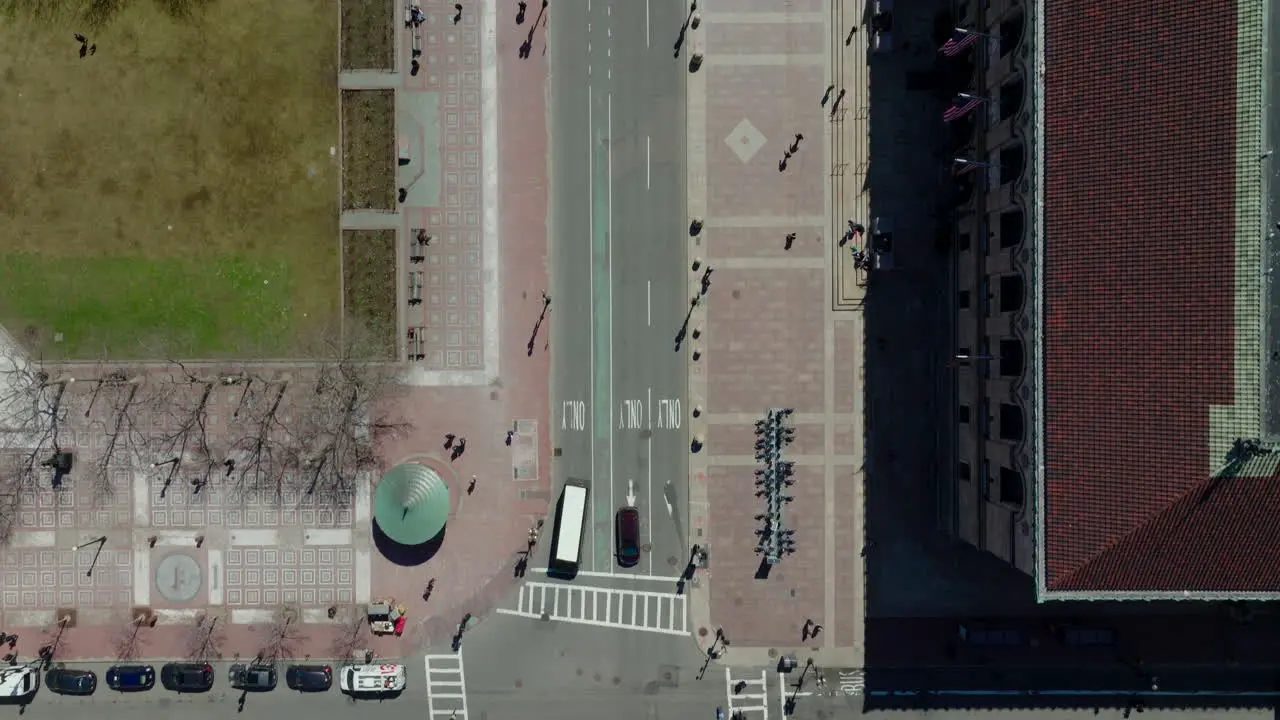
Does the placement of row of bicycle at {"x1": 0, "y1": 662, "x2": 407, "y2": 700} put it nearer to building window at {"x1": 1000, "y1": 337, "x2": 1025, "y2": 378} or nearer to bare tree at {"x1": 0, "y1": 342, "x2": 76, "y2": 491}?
bare tree at {"x1": 0, "y1": 342, "x2": 76, "y2": 491}

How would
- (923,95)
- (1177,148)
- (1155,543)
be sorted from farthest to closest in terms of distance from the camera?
A: (923,95)
(1155,543)
(1177,148)

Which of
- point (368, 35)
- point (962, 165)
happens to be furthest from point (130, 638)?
point (962, 165)

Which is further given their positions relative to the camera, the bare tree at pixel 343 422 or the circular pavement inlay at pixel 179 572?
the circular pavement inlay at pixel 179 572

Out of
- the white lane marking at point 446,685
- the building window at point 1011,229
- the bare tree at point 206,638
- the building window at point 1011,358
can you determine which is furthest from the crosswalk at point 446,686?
the building window at point 1011,229

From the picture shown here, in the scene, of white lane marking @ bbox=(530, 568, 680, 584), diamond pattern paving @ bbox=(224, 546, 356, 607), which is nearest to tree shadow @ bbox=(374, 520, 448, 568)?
diamond pattern paving @ bbox=(224, 546, 356, 607)

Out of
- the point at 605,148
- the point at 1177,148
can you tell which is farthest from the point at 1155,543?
the point at 605,148

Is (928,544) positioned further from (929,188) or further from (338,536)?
(338,536)

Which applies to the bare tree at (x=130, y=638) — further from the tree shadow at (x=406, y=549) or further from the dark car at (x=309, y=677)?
the tree shadow at (x=406, y=549)
